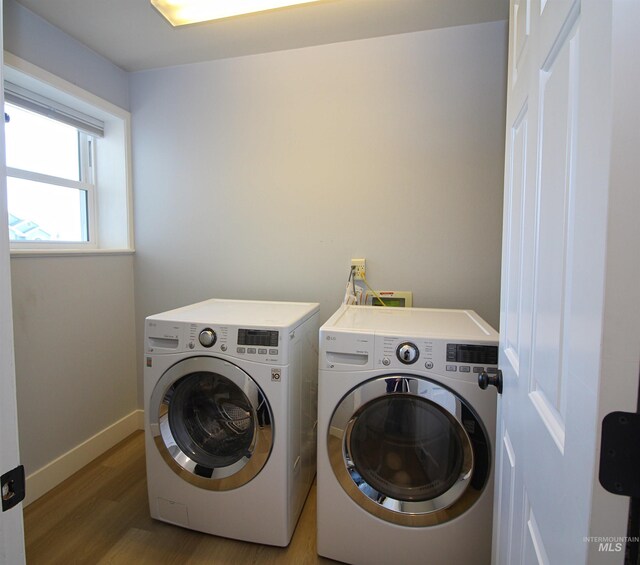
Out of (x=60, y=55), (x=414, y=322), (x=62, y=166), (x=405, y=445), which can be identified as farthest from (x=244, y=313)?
(x=60, y=55)

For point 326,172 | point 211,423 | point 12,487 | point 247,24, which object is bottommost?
point 211,423

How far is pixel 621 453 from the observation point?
0.35 m

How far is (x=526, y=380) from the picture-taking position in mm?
691

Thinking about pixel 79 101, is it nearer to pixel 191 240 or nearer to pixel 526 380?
pixel 191 240

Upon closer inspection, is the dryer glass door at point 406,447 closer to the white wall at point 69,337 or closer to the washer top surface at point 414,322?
the washer top surface at point 414,322

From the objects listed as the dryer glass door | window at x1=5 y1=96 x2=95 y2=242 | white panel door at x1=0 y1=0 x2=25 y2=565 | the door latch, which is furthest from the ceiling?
the dryer glass door

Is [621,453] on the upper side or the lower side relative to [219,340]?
upper

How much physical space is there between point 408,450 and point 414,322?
503 millimetres

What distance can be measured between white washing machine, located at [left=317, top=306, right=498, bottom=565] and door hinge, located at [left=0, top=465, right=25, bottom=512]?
0.89 meters

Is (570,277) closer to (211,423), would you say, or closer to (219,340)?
(219,340)

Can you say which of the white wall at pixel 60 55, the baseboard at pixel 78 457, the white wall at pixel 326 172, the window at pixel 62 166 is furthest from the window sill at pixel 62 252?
the baseboard at pixel 78 457

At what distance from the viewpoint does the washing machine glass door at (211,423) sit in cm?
135

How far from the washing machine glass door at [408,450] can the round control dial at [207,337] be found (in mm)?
569

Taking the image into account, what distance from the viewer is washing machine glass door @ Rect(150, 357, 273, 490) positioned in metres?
1.35
